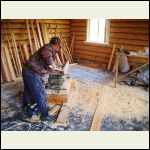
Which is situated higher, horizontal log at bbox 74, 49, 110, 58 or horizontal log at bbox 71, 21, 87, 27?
horizontal log at bbox 71, 21, 87, 27

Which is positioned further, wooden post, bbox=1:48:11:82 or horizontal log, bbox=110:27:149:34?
horizontal log, bbox=110:27:149:34

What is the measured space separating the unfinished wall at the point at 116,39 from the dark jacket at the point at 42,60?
4.56 m

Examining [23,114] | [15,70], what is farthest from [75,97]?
[15,70]

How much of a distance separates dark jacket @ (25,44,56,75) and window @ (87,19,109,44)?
4849 millimetres

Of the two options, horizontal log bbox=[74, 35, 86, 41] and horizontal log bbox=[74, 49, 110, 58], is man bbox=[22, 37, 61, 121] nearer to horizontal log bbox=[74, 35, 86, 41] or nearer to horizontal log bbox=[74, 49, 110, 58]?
horizontal log bbox=[74, 49, 110, 58]

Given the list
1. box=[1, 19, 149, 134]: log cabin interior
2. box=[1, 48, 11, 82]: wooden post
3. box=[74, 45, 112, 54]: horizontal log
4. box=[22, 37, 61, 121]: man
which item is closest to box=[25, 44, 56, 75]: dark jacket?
box=[22, 37, 61, 121]: man

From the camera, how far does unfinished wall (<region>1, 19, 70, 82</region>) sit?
666cm

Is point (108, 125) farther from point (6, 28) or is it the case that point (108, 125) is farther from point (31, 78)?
point (6, 28)

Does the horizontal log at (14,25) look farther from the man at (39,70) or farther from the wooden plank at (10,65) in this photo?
the man at (39,70)

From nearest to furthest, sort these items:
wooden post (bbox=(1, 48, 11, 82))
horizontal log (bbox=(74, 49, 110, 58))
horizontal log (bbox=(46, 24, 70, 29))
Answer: wooden post (bbox=(1, 48, 11, 82)) → horizontal log (bbox=(46, 24, 70, 29)) → horizontal log (bbox=(74, 49, 110, 58))

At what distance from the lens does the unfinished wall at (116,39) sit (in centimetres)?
756

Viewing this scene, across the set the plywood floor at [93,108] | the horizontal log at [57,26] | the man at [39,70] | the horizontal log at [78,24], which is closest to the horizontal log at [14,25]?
the horizontal log at [57,26]

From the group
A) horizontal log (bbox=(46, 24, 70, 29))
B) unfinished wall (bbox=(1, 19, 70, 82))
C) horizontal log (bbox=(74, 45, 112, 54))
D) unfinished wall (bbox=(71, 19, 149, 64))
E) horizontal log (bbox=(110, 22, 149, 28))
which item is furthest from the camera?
horizontal log (bbox=(74, 45, 112, 54))

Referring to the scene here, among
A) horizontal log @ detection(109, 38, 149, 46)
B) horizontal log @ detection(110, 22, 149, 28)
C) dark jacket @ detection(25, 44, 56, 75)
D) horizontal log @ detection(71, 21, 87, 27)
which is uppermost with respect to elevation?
horizontal log @ detection(71, 21, 87, 27)
